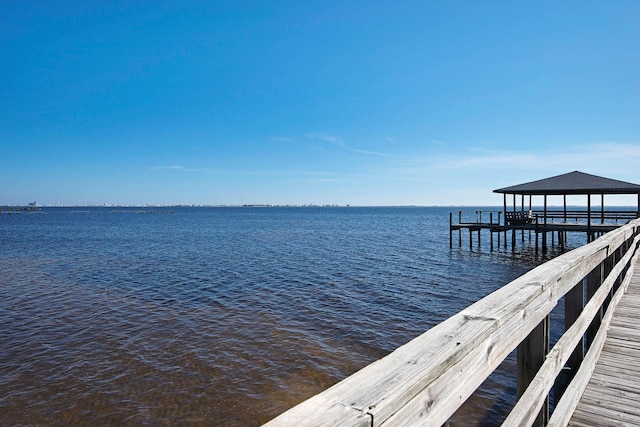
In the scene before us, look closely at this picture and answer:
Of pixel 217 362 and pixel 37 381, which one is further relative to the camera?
pixel 217 362

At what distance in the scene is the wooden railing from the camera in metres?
0.93

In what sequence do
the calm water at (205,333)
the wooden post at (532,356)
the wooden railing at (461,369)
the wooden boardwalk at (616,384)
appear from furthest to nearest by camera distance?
the calm water at (205,333), the wooden boardwalk at (616,384), the wooden post at (532,356), the wooden railing at (461,369)

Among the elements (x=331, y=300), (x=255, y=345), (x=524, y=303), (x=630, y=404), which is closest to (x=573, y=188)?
(x=331, y=300)

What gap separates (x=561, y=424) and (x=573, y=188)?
24647mm

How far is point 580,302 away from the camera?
331cm

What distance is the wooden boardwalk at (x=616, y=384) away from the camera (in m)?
2.87

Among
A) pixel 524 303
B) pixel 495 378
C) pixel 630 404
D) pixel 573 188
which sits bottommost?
pixel 495 378

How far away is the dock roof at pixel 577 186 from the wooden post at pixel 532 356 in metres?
24.5

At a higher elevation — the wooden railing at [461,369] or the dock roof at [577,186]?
the dock roof at [577,186]

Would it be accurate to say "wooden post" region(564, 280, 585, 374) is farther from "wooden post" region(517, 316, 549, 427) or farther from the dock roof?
the dock roof

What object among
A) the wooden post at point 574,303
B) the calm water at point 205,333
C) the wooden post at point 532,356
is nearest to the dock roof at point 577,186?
the calm water at point 205,333

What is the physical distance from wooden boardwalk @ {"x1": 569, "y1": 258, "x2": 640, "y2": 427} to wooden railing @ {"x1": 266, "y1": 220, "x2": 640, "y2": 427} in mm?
195

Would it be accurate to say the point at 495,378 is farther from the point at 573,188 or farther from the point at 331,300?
the point at 573,188

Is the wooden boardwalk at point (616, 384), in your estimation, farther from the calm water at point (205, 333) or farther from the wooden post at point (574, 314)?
the calm water at point (205, 333)
